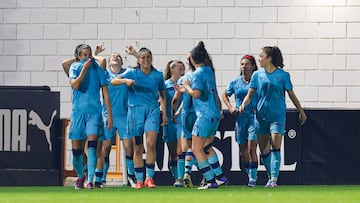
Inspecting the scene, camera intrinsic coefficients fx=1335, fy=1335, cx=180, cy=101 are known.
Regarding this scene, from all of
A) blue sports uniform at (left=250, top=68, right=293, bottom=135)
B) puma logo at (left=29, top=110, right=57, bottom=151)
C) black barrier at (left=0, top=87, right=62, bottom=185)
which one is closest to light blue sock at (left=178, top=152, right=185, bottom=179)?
blue sports uniform at (left=250, top=68, right=293, bottom=135)

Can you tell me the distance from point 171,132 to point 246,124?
106 cm

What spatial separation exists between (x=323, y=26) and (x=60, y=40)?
437 cm

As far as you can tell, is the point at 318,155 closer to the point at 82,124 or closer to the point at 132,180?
the point at 132,180

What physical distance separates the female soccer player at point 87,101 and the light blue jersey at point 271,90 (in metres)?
2.05

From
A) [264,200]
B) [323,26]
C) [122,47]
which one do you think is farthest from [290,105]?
[264,200]

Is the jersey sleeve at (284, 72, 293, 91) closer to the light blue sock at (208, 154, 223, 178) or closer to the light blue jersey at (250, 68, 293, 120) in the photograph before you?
the light blue jersey at (250, 68, 293, 120)

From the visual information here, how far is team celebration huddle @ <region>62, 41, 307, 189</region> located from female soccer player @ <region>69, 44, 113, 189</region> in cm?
1

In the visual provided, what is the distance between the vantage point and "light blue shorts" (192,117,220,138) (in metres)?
16.8

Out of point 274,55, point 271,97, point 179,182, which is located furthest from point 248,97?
point 179,182

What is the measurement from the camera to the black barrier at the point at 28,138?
20078 millimetres

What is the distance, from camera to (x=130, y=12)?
22234mm

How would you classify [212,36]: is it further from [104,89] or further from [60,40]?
[104,89]

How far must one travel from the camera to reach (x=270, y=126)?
17578 millimetres

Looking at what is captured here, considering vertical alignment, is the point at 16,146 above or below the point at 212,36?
below
